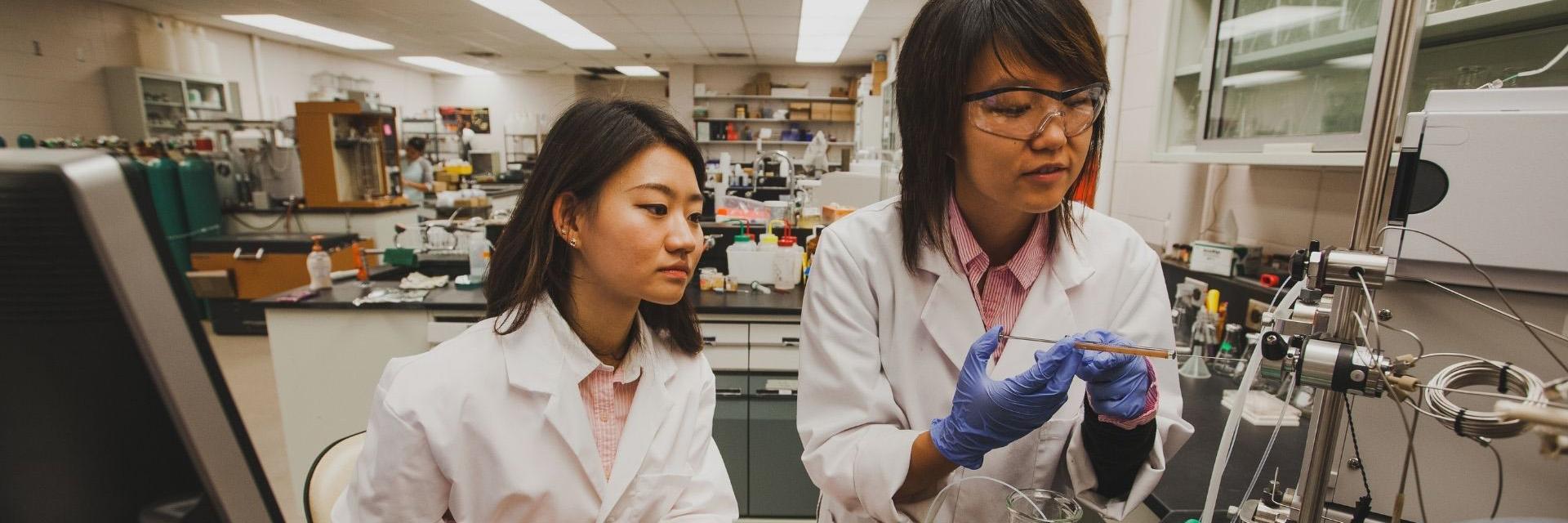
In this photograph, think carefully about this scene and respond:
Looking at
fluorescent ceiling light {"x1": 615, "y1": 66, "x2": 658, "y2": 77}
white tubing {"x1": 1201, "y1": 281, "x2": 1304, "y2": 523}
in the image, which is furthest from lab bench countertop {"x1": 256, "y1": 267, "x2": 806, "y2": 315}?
fluorescent ceiling light {"x1": 615, "y1": 66, "x2": 658, "y2": 77}

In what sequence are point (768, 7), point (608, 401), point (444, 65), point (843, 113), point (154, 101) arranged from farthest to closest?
point (444, 65), point (843, 113), point (154, 101), point (768, 7), point (608, 401)

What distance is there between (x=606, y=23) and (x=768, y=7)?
178cm

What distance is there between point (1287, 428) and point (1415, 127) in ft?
2.99

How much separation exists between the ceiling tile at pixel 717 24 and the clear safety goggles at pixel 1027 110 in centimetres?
547

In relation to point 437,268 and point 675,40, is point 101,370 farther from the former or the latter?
point 675,40

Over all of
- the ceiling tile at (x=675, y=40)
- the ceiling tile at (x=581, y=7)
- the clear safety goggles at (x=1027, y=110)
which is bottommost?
the clear safety goggles at (x=1027, y=110)

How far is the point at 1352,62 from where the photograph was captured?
5.35 ft

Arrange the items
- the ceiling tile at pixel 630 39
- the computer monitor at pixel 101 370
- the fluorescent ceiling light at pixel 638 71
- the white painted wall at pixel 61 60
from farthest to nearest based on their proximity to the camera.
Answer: the fluorescent ceiling light at pixel 638 71 < the ceiling tile at pixel 630 39 < the white painted wall at pixel 61 60 < the computer monitor at pixel 101 370

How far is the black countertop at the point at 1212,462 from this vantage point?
118 cm

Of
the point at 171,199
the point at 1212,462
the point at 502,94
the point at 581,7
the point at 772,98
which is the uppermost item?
the point at 581,7

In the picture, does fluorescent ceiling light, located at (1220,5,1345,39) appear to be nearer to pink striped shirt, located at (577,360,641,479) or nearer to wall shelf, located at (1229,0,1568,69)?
wall shelf, located at (1229,0,1568,69)

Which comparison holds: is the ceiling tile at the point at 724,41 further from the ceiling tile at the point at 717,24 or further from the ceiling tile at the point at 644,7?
the ceiling tile at the point at 644,7

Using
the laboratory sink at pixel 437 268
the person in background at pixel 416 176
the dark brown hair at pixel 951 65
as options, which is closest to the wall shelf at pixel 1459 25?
the dark brown hair at pixel 951 65

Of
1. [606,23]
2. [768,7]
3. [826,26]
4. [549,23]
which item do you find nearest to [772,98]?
[826,26]
